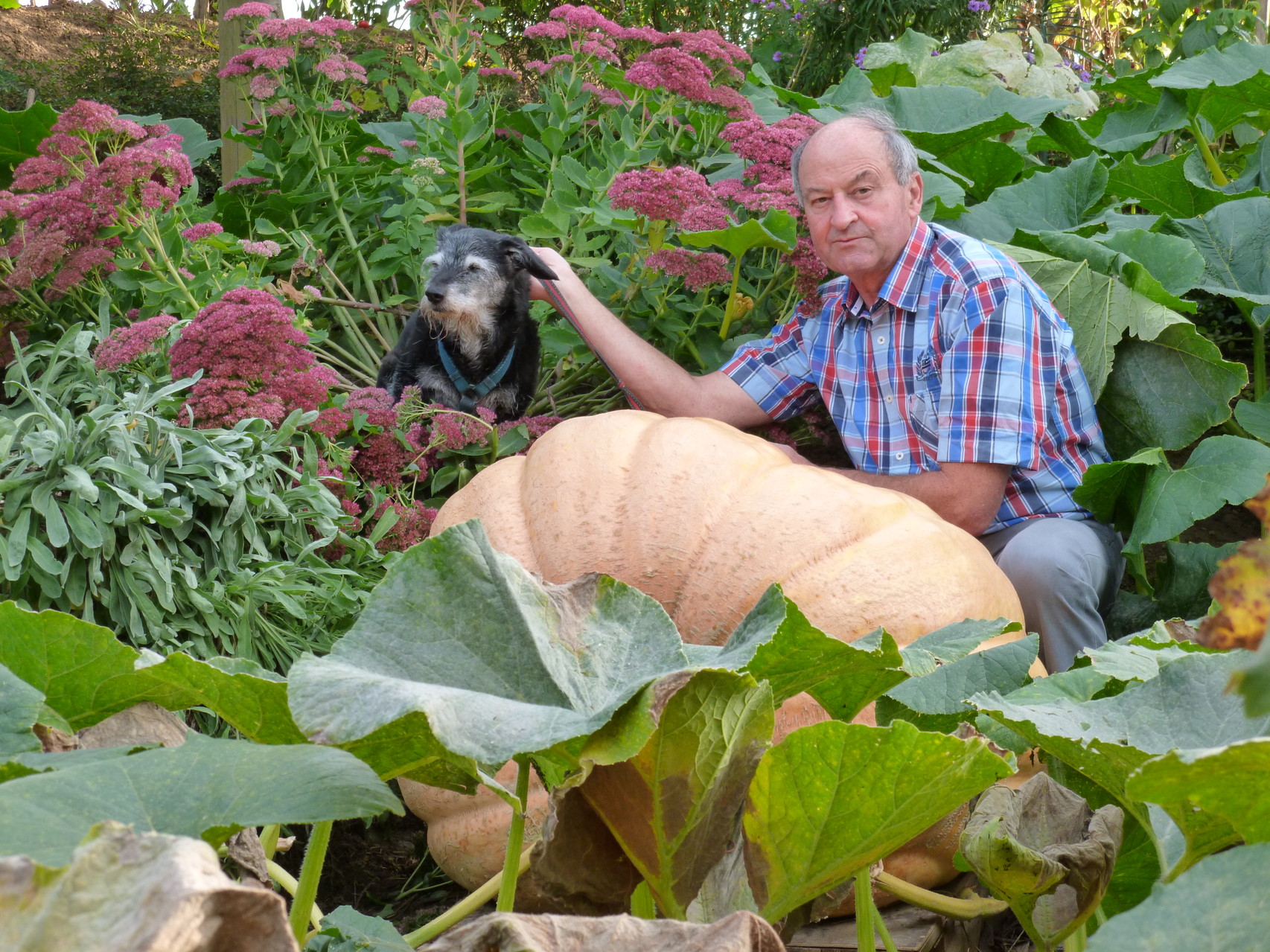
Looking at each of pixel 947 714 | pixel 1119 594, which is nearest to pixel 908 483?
pixel 1119 594

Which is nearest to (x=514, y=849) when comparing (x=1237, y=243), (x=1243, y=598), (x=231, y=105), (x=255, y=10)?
(x=1243, y=598)

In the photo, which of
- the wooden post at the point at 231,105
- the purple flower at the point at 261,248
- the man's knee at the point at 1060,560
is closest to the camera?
the man's knee at the point at 1060,560

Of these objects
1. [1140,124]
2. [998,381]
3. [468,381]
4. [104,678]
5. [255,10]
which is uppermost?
[255,10]

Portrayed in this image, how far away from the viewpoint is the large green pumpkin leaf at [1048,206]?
335cm

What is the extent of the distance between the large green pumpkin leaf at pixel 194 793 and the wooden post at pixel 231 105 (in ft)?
12.7

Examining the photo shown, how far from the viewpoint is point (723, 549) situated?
203 cm

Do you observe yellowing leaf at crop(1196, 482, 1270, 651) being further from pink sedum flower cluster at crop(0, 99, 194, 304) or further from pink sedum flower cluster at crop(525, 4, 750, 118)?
pink sedum flower cluster at crop(525, 4, 750, 118)

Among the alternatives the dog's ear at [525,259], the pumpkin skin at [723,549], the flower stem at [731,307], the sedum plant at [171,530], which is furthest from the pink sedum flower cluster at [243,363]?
the flower stem at [731,307]

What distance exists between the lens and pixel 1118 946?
0.55 meters

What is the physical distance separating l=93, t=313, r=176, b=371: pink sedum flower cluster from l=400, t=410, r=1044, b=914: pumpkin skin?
2.75 feet

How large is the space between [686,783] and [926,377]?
216 cm

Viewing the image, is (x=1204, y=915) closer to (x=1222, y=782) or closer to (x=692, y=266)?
(x=1222, y=782)

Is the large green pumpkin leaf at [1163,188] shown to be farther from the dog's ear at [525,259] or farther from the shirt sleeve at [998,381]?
the dog's ear at [525,259]

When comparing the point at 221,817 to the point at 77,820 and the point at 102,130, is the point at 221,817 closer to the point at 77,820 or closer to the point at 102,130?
the point at 77,820
